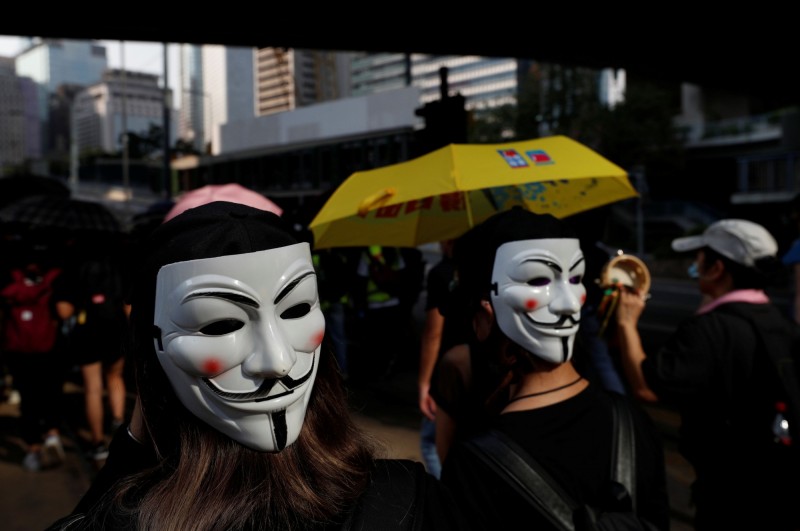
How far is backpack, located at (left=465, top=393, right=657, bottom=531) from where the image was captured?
5.15 ft

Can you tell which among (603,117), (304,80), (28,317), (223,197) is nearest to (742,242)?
(223,197)

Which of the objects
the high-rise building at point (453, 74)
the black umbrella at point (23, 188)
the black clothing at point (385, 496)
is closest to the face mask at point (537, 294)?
the black clothing at point (385, 496)

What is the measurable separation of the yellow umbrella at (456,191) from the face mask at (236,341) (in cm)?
180

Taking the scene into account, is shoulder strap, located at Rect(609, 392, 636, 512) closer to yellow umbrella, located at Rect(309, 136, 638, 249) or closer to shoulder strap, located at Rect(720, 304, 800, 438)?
shoulder strap, located at Rect(720, 304, 800, 438)

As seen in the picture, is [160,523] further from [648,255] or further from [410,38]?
[648,255]

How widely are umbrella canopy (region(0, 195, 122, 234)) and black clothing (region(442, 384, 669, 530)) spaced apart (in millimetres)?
4798

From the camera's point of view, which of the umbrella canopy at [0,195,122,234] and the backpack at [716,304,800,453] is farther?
the umbrella canopy at [0,195,122,234]

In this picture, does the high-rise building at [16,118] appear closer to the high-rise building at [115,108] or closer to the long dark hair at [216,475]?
the high-rise building at [115,108]

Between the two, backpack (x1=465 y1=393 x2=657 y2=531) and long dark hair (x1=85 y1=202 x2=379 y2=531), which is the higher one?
long dark hair (x1=85 y1=202 x2=379 y2=531)

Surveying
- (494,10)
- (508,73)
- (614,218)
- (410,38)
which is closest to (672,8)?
(494,10)

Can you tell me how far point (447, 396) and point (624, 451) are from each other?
90cm

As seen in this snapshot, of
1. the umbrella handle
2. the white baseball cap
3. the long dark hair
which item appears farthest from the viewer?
the umbrella handle

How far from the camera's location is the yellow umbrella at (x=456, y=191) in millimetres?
3135

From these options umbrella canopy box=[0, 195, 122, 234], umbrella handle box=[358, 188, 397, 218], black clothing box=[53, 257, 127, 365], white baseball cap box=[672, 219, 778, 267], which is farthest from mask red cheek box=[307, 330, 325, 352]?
umbrella canopy box=[0, 195, 122, 234]
